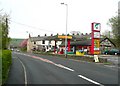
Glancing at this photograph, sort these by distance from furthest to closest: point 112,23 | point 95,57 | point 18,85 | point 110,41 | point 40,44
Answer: point 40,44
point 110,41
point 112,23
point 95,57
point 18,85

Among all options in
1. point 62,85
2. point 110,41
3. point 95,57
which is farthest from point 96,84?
point 110,41

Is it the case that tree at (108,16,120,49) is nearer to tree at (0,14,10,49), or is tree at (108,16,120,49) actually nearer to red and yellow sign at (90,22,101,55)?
red and yellow sign at (90,22,101,55)

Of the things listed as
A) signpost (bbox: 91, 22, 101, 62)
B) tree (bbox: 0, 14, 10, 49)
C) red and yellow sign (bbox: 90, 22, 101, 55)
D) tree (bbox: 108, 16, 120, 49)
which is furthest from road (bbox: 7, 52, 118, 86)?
tree (bbox: 108, 16, 120, 49)

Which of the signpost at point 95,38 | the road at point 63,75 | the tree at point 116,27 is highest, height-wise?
the tree at point 116,27

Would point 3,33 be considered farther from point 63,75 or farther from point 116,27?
point 116,27

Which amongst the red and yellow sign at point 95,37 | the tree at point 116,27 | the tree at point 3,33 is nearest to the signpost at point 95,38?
the red and yellow sign at point 95,37

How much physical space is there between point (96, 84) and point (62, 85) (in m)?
1.76

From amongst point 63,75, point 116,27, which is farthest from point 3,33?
point 116,27

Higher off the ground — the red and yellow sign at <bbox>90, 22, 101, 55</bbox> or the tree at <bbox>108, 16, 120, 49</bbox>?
the tree at <bbox>108, 16, 120, 49</bbox>

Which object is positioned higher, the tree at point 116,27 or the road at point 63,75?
the tree at point 116,27

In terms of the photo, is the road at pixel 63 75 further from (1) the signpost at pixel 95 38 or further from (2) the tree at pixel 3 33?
(1) the signpost at pixel 95 38

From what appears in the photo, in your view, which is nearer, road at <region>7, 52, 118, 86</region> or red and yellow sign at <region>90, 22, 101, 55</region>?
road at <region>7, 52, 118, 86</region>

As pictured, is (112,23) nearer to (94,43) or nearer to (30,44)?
(94,43)

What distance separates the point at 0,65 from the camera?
12016 mm
